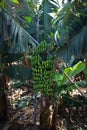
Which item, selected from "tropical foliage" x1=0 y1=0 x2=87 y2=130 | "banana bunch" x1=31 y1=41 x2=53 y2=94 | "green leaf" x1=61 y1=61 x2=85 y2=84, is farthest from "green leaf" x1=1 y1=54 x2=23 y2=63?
"banana bunch" x1=31 y1=41 x2=53 y2=94

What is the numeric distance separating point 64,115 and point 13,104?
1.25 m

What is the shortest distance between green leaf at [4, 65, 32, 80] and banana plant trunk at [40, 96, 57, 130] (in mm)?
530

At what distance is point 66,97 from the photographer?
5312mm

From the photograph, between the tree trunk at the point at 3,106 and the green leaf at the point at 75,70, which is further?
the tree trunk at the point at 3,106

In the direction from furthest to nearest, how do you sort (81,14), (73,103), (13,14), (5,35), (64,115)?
(64,115), (73,103), (13,14), (5,35), (81,14)

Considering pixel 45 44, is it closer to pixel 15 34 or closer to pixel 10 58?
pixel 15 34

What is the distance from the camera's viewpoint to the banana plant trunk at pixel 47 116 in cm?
503

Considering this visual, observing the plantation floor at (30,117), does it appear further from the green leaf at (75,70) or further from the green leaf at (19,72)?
the green leaf at (75,70)

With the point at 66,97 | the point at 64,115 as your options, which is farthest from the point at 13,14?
the point at 64,115

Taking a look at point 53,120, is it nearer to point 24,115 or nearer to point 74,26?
point 24,115

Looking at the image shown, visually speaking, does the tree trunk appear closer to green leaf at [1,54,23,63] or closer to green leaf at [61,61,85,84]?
green leaf at [1,54,23,63]

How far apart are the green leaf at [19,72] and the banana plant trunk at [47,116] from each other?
530mm

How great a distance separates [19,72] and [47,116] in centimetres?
97

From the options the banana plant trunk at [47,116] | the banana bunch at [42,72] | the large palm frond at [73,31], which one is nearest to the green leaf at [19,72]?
the banana plant trunk at [47,116]
